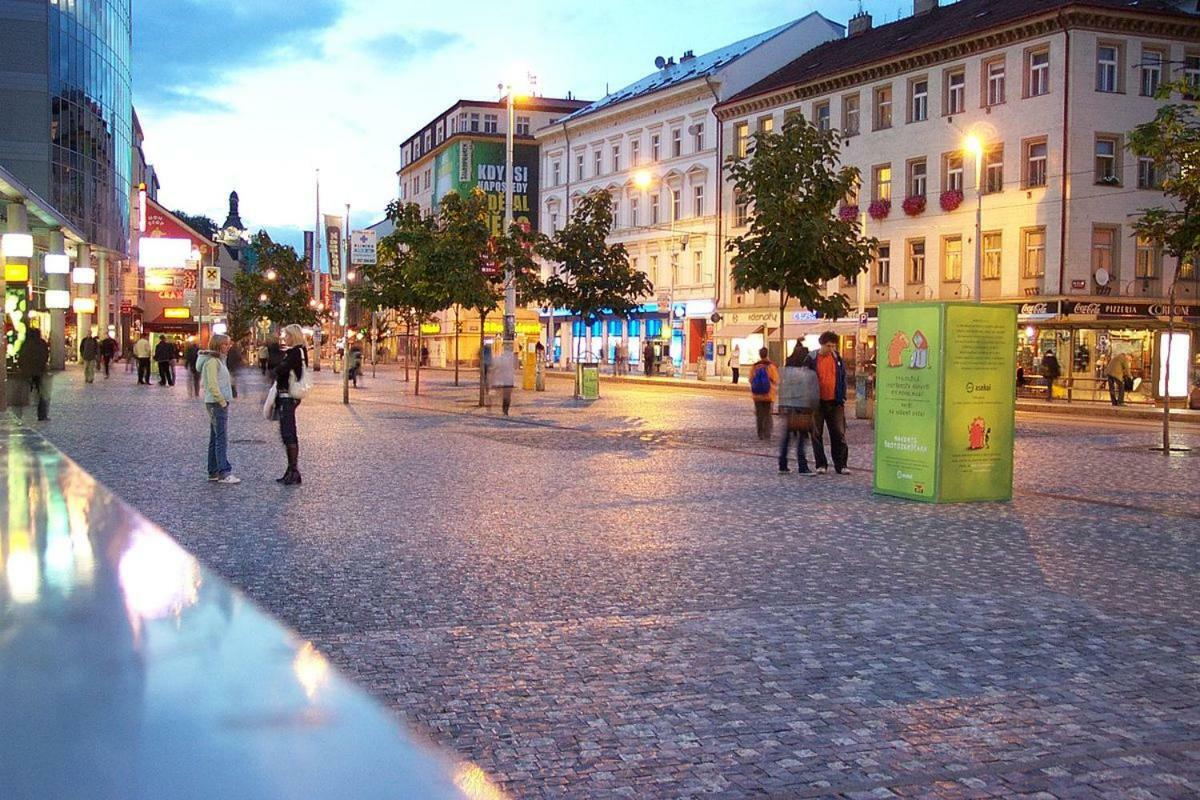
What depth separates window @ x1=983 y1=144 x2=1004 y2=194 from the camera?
152 feet

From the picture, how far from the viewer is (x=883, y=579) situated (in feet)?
28.2

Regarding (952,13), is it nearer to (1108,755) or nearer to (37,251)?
(37,251)

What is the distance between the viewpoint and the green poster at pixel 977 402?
12781 mm

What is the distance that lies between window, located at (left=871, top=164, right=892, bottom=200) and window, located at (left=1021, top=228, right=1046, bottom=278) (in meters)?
8.17

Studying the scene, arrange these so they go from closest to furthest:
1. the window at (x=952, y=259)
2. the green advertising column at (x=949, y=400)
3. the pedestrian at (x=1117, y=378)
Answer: the green advertising column at (x=949, y=400), the pedestrian at (x=1117, y=378), the window at (x=952, y=259)

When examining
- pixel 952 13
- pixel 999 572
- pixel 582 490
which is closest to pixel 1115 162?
pixel 952 13

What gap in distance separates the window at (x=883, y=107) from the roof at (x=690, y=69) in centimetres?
1184

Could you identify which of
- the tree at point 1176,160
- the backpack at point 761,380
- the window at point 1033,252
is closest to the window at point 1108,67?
the window at point 1033,252

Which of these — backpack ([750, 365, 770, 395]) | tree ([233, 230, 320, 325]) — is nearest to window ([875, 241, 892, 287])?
backpack ([750, 365, 770, 395])

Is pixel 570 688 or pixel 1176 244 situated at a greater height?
pixel 1176 244

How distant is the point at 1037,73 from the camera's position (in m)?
44.8

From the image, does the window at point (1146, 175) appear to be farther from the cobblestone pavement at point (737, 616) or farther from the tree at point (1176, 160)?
the cobblestone pavement at point (737, 616)

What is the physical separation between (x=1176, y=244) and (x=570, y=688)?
1675 centimetres

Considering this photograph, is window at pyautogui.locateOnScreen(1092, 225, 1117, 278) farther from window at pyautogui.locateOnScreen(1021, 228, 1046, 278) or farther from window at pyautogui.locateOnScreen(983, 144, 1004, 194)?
window at pyautogui.locateOnScreen(983, 144, 1004, 194)
